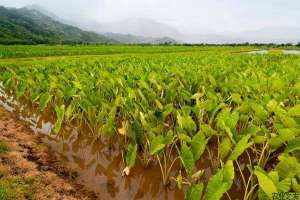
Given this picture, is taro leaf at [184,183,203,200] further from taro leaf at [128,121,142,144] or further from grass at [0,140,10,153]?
grass at [0,140,10,153]

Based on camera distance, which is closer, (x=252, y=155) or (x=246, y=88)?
(x=252, y=155)

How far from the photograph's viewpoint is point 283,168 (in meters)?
2.28

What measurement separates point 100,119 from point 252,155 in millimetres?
2017

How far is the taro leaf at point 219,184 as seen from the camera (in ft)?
6.84

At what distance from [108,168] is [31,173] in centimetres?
83

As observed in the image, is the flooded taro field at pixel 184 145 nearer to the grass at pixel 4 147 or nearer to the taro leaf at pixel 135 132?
the taro leaf at pixel 135 132

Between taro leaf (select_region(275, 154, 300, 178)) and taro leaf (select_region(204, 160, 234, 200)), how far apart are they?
40cm

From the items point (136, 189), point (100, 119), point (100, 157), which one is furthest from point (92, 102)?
point (136, 189)

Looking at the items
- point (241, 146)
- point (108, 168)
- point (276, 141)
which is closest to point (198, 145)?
point (241, 146)

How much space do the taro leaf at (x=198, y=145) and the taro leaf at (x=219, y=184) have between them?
0.46 metres

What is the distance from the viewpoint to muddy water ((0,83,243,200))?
10.00 ft

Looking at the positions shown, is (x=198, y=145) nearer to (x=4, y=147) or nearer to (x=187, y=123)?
(x=187, y=123)

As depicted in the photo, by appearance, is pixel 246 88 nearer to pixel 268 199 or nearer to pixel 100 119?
pixel 100 119

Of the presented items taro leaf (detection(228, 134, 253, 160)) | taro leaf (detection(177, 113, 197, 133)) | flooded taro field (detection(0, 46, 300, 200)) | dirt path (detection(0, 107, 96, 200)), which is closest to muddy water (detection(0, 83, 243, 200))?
flooded taro field (detection(0, 46, 300, 200))
